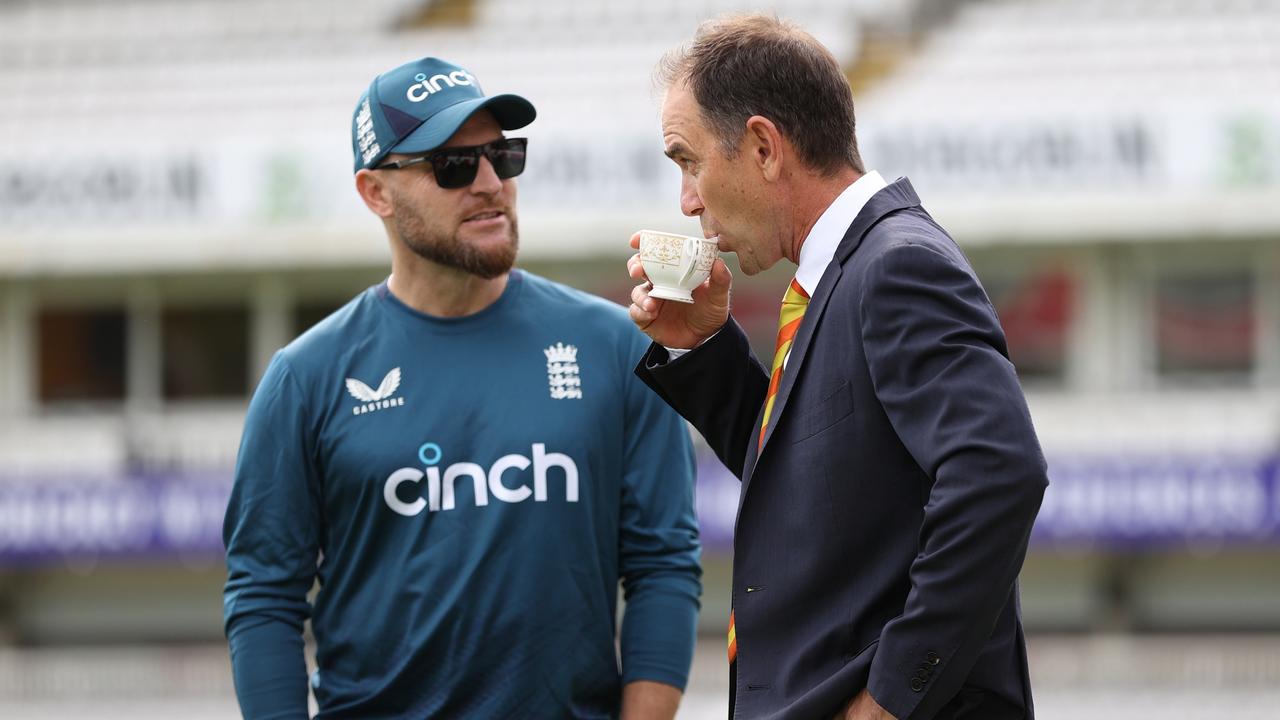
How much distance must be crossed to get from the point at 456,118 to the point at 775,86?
3.01ft

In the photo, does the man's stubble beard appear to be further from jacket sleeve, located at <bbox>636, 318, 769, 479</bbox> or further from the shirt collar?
the shirt collar

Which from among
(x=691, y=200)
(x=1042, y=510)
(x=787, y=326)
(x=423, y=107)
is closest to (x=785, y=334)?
(x=787, y=326)

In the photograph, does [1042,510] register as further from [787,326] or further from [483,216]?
[787,326]

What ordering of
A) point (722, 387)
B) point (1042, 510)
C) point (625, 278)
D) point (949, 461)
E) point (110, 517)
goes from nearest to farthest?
point (949, 461) → point (722, 387) → point (1042, 510) → point (110, 517) → point (625, 278)

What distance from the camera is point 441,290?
10.6 feet

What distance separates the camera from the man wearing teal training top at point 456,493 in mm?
3010

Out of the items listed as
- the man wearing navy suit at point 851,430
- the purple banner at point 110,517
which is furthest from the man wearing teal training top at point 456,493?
the purple banner at point 110,517

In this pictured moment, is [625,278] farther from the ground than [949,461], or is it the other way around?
[625,278]

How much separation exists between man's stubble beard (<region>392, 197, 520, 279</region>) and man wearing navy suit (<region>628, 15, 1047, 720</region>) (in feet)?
2.19

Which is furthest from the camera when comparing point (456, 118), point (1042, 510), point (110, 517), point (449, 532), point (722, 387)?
point (110, 517)

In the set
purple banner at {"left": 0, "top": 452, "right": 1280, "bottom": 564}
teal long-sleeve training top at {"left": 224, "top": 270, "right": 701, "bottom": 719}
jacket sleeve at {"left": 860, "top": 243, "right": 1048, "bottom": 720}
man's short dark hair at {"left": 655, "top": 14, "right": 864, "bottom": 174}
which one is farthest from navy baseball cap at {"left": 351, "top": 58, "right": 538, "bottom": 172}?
purple banner at {"left": 0, "top": 452, "right": 1280, "bottom": 564}

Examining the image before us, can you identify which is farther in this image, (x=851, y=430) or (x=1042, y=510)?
(x=1042, y=510)

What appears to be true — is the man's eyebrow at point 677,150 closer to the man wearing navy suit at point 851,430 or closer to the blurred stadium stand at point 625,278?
the man wearing navy suit at point 851,430

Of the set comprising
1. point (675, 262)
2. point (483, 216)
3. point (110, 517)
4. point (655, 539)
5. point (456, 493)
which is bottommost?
point (110, 517)
